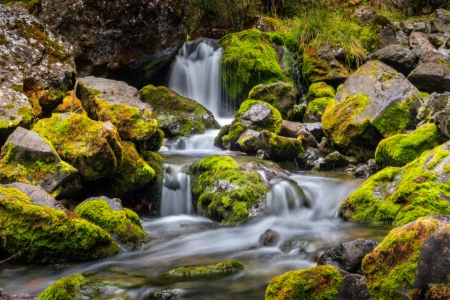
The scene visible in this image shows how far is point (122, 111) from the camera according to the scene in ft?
28.3

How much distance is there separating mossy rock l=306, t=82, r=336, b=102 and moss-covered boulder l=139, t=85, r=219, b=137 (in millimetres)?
2985

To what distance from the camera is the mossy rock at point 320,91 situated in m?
13.2

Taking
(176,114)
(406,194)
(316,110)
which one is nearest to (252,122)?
(316,110)

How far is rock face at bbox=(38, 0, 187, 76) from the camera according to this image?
12125 mm

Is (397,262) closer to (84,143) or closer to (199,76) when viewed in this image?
(84,143)

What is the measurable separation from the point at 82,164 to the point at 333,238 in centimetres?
369

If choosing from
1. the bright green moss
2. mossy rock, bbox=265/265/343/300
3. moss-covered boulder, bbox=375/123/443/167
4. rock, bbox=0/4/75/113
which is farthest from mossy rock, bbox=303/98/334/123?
mossy rock, bbox=265/265/343/300

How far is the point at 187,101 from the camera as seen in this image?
1303 cm

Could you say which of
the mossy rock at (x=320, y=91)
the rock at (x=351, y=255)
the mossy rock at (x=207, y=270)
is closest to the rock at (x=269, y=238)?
the mossy rock at (x=207, y=270)

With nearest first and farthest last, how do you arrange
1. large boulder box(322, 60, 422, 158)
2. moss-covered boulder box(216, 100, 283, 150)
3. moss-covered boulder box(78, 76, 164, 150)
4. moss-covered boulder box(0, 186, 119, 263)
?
moss-covered boulder box(0, 186, 119, 263) < moss-covered boulder box(78, 76, 164, 150) < large boulder box(322, 60, 422, 158) < moss-covered boulder box(216, 100, 283, 150)

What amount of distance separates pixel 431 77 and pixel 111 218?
1017 cm

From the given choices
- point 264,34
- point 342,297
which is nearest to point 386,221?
point 342,297

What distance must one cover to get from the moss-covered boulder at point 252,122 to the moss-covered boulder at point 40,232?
19.4 feet

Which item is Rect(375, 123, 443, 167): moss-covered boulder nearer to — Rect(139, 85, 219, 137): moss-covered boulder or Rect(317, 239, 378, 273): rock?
Rect(317, 239, 378, 273): rock
